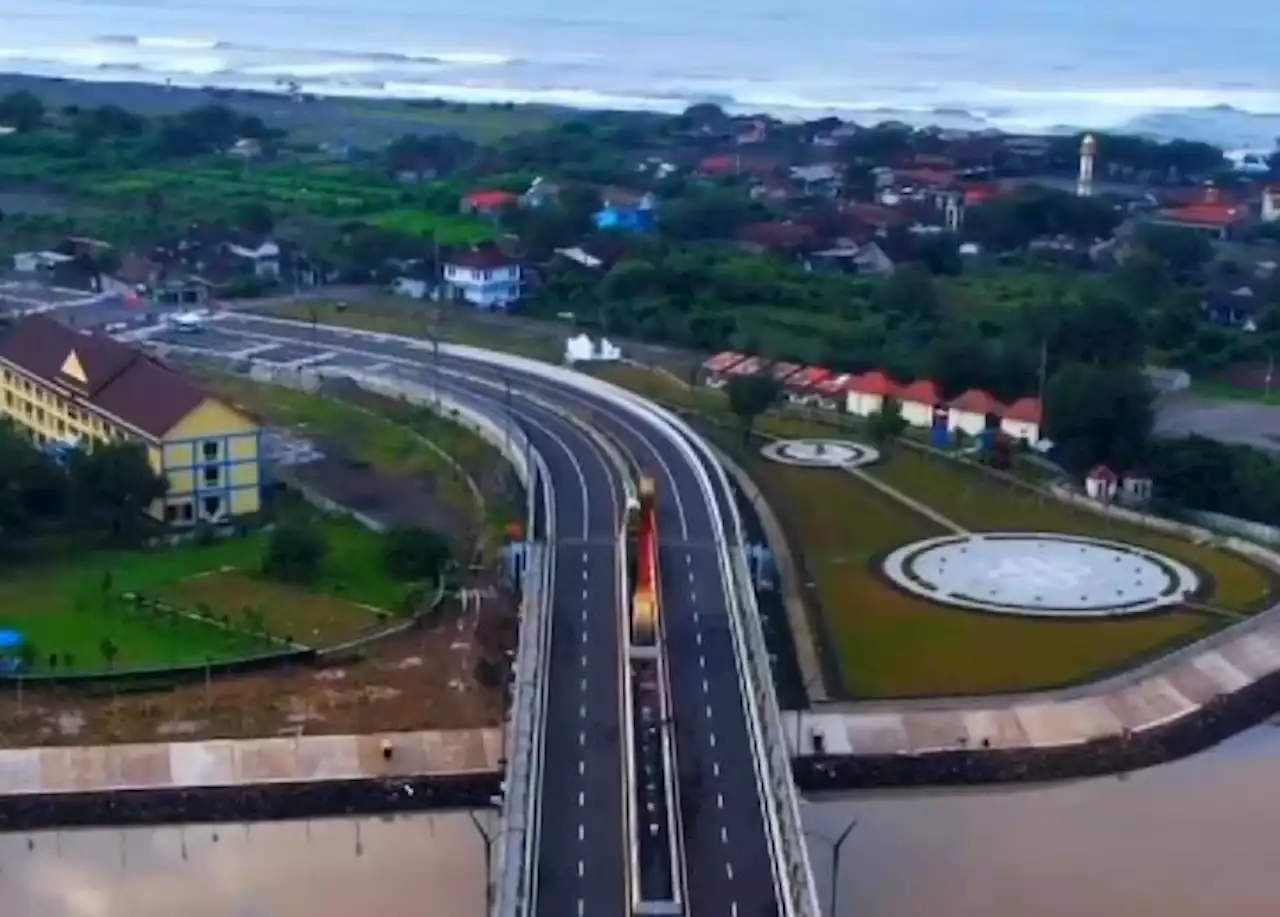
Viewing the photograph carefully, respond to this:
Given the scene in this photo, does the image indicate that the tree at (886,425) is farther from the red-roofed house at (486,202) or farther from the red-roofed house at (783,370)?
the red-roofed house at (486,202)

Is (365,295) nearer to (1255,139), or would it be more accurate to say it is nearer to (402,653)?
(402,653)

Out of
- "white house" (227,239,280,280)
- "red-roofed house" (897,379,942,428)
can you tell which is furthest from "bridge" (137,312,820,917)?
"white house" (227,239,280,280)

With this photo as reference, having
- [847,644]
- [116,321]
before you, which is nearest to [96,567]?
[847,644]

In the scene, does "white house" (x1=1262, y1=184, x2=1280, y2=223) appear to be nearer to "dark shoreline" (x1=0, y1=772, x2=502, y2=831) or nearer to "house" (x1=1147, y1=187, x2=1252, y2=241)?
"house" (x1=1147, y1=187, x2=1252, y2=241)

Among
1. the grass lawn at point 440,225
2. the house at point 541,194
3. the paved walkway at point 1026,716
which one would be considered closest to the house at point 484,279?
the grass lawn at point 440,225

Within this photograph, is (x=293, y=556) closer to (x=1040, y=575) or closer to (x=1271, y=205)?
(x=1040, y=575)

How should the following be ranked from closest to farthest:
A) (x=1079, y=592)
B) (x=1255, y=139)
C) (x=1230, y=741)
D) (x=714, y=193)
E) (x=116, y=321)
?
(x=1230, y=741) < (x=1079, y=592) < (x=116, y=321) < (x=714, y=193) < (x=1255, y=139)
